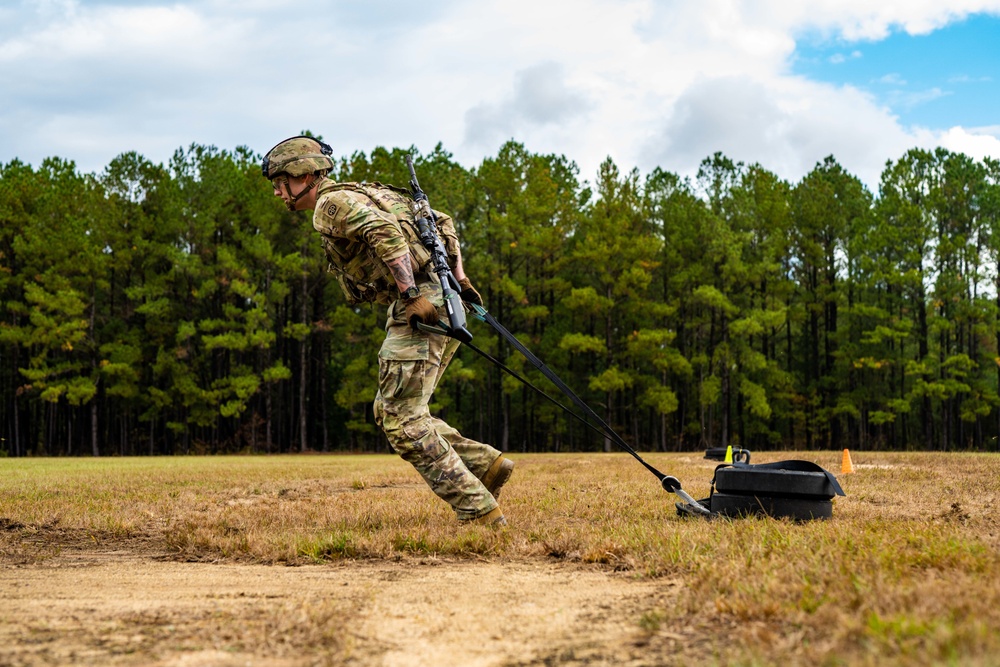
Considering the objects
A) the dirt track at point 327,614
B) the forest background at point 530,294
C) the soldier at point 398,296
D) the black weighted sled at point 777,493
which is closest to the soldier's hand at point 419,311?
the soldier at point 398,296

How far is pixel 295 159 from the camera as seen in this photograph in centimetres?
604

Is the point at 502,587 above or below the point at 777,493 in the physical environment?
below

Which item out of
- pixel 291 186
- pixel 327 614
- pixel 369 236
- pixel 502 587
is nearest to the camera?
pixel 327 614

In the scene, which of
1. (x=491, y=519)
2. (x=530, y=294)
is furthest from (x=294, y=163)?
(x=530, y=294)

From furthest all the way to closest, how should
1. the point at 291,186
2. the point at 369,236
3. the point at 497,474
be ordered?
the point at 497,474, the point at 291,186, the point at 369,236

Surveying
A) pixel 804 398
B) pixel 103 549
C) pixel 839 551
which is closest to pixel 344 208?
pixel 103 549

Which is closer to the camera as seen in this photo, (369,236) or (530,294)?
(369,236)

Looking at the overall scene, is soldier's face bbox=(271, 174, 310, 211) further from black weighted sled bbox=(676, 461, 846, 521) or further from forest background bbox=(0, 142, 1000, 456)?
forest background bbox=(0, 142, 1000, 456)

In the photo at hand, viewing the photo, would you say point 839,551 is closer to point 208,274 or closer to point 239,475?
point 239,475

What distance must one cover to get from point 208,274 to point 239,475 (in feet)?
84.6

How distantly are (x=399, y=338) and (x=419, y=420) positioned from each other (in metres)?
0.58

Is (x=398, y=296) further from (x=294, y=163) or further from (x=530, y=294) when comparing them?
(x=530, y=294)

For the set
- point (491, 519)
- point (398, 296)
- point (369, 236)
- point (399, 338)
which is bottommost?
point (491, 519)

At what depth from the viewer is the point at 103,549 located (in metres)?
5.52
